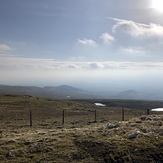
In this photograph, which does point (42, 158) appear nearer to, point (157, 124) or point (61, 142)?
point (61, 142)

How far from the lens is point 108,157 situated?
18422 mm

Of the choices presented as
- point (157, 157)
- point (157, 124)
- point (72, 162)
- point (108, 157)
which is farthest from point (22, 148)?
point (157, 124)

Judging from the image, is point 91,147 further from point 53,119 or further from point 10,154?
point 53,119

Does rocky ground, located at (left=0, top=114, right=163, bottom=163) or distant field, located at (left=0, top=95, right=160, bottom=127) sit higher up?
rocky ground, located at (left=0, top=114, right=163, bottom=163)

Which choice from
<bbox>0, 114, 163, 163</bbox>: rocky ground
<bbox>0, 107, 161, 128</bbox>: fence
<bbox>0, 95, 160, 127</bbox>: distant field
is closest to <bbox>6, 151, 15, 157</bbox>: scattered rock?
<bbox>0, 114, 163, 163</bbox>: rocky ground

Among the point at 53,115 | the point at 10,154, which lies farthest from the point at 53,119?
the point at 10,154

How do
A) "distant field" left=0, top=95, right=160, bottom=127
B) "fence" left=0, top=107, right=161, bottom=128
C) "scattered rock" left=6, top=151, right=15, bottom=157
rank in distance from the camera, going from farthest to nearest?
1. "distant field" left=0, top=95, right=160, bottom=127
2. "fence" left=0, top=107, right=161, bottom=128
3. "scattered rock" left=6, top=151, right=15, bottom=157

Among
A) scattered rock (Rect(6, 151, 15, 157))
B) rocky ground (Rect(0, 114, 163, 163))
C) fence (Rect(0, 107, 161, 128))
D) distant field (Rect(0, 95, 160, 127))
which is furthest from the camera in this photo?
distant field (Rect(0, 95, 160, 127))

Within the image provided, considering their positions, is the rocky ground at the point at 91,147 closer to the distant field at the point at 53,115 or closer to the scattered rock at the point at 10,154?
the scattered rock at the point at 10,154

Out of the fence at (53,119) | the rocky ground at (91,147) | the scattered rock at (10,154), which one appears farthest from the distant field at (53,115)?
the scattered rock at (10,154)

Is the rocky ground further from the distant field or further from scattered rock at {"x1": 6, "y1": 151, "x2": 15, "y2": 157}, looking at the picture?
the distant field

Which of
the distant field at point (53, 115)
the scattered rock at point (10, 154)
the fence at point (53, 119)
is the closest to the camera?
the scattered rock at point (10, 154)

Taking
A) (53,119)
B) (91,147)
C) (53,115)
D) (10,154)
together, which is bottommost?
(53,115)

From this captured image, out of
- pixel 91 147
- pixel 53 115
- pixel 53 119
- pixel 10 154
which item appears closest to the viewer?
pixel 10 154
